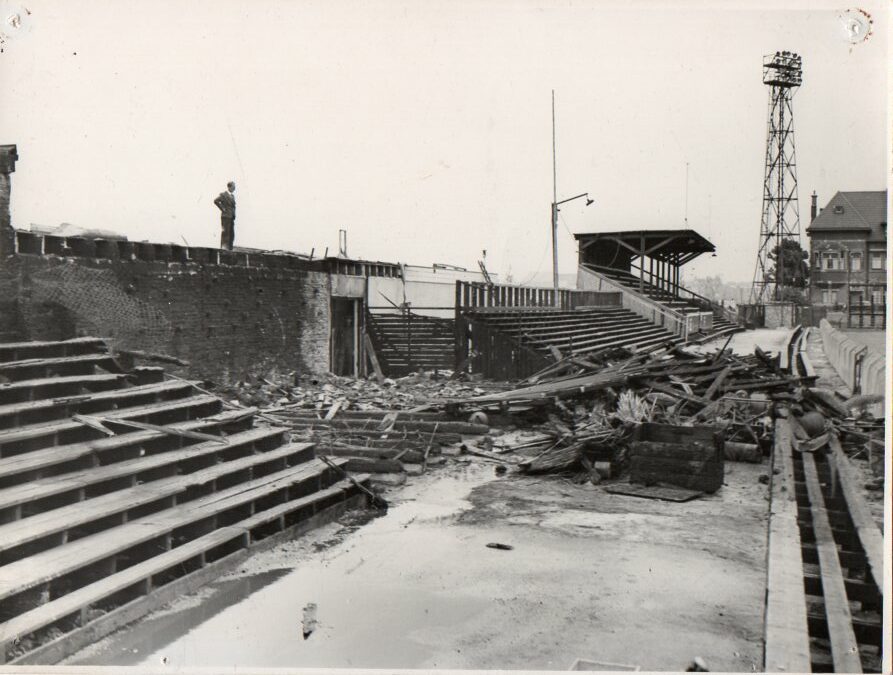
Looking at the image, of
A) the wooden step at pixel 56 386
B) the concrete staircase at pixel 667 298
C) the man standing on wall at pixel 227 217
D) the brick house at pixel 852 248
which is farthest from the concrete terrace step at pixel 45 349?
the concrete staircase at pixel 667 298

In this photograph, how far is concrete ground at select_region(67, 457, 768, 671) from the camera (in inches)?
185

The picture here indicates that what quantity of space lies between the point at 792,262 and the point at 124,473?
48.6 metres

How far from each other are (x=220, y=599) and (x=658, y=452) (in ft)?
17.7

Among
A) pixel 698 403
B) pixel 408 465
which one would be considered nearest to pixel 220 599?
pixel 408 465

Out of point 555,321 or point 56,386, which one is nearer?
point 56,386

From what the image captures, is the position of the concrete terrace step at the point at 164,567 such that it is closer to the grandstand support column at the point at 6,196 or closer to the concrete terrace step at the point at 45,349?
the concrete terrace step at the point at 45,349

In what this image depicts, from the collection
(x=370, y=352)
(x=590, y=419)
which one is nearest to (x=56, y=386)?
(x=590, y=419)

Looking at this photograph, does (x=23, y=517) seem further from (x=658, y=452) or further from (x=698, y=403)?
(x=698, y=403)

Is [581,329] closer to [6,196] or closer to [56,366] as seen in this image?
[6,196]

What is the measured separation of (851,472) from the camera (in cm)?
877

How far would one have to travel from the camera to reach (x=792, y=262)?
47.5 meters

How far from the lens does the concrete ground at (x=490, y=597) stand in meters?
4.69

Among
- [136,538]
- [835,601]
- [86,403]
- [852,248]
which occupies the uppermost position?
[852,248]

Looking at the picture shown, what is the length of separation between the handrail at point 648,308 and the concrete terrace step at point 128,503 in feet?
84.5
